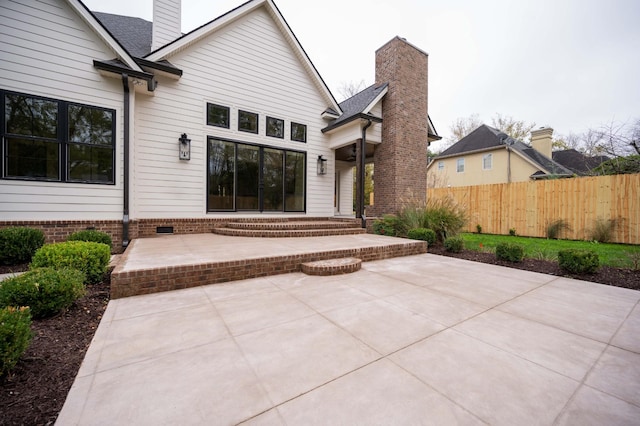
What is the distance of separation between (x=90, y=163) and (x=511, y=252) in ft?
29.0

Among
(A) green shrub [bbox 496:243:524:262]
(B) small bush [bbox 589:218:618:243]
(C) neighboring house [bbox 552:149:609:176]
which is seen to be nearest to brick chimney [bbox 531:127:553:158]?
(C) neighboring house [bbox 552:149:609:176]

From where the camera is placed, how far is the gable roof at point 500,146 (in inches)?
623

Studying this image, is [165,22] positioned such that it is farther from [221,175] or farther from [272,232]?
[272,232]

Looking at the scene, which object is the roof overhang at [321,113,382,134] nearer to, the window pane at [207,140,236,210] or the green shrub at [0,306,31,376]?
the window pane at [207,140,236,210]

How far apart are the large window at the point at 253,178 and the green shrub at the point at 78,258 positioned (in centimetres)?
398

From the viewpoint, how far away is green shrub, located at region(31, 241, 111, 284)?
312 centimetres

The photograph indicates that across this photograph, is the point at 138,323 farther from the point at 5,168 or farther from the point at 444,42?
the point at 444,42

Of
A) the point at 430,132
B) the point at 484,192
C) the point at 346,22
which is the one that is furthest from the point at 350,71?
the point at 484,192

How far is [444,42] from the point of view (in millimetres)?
13922

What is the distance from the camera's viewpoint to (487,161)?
18031mm

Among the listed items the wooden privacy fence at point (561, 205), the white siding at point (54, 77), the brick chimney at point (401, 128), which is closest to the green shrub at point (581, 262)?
the wooden privacy fence at point (561, 205)

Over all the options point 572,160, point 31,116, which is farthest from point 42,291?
point 572,160

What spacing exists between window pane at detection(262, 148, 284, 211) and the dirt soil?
539 centimetres

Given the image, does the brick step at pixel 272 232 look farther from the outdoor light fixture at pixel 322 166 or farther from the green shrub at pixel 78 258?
the green shrub at pixel 78 258
